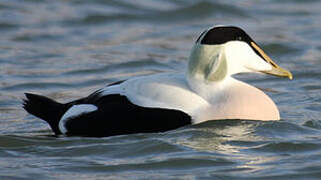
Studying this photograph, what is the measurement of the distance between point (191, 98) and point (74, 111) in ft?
2.92

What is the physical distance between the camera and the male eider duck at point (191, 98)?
6.60 meters

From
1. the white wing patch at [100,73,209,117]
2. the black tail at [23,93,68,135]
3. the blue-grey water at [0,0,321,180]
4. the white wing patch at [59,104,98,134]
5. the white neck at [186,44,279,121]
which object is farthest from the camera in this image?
the black tail at [23,93,68,135]

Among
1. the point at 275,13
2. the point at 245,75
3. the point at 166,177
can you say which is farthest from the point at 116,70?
the point at 166,177

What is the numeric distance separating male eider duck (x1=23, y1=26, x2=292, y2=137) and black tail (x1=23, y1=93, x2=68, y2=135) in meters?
0.18

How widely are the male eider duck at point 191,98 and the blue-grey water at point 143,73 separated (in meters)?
0.09

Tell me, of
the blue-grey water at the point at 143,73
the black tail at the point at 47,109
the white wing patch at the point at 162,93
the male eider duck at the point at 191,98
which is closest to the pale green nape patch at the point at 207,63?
the male eider duck at the point at 191,98

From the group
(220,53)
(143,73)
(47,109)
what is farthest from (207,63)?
(143,73)

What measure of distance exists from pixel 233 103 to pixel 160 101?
51 centimetres

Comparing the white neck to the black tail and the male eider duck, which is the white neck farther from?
the black tail

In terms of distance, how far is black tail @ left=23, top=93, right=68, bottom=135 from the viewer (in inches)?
280

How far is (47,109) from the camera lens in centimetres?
721

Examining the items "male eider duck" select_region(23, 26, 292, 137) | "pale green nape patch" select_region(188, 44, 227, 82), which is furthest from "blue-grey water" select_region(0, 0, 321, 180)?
"pale green nape patch" select_region(188, 44, 227, 82)

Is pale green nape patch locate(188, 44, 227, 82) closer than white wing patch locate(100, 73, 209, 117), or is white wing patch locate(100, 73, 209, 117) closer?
white wing patch locate(100, 73, 209, 117)

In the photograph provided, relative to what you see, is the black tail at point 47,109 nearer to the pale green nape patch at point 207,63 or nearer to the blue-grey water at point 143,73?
the blue-grey water at point 143,73
